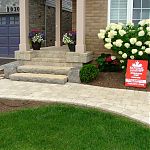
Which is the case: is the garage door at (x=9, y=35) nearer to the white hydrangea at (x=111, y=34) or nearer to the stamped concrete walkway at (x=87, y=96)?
the stamped concrete walkway at (x=87, y=96)

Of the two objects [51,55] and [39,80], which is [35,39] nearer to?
[51,55]

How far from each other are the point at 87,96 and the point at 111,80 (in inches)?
79.5

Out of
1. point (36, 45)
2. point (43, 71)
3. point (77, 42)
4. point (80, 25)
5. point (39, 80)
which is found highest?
point (80, 25)

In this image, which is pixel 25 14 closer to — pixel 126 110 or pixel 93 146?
pixel 126 110

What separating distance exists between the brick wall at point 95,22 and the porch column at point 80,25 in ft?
2.21

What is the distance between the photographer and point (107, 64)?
34.6 feet

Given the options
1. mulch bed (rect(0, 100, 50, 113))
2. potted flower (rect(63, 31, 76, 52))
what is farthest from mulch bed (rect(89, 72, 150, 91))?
mulch bed (rect(0, 100, 50, 113))

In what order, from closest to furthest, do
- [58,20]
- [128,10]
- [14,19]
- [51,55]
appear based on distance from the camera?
[128,10] → [51,55] → [58,20] → [14,19]

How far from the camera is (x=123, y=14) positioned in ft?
35.3

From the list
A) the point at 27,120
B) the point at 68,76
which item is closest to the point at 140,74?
the point at 68,76

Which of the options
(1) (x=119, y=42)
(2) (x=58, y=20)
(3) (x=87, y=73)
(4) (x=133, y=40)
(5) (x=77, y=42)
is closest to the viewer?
(4) (x=133, y=40)

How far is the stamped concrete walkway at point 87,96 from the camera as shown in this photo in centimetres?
683

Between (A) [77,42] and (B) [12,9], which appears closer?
(A) [77,42]

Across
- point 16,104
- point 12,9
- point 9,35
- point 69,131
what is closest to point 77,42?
point 16,104
